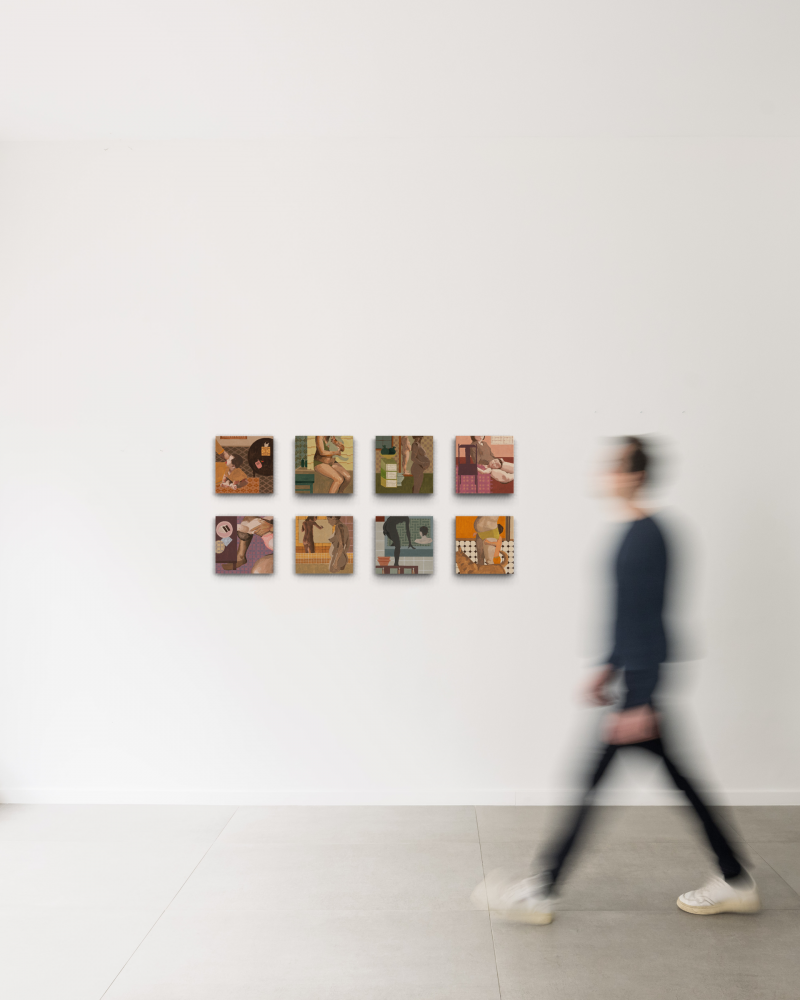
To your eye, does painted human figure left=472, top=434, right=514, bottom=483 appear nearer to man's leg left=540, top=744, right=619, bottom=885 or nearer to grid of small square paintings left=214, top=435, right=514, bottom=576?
grid of small square paintings left=214, top=435, right=514, bottom=576

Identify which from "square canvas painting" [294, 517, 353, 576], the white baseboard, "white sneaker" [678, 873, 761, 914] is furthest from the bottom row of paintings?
"white sneaker" [678, 873, 761, 914]

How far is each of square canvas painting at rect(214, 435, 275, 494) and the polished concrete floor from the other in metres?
1.57

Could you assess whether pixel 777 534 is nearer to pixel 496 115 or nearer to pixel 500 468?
pixel 500 468

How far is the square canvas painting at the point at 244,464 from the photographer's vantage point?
3623 mm

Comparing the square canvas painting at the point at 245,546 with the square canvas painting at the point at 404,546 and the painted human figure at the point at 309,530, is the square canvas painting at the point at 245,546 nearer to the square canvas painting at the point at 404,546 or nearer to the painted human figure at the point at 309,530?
the painted human figure at the point at 309,530

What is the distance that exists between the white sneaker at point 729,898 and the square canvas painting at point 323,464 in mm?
2209

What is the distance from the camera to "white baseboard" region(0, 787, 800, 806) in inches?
140

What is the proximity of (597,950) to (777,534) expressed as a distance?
2.18 meters

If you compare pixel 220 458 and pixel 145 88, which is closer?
pixel 145 88

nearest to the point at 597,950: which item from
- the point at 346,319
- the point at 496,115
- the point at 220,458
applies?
the point at 220,458

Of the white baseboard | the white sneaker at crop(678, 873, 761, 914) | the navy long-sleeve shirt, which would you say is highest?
the navy long-sleeve shirt

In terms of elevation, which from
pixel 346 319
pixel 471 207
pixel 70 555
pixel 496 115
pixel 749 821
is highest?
pixel 496 115

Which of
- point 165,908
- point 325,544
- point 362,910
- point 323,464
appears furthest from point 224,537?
point 362,910

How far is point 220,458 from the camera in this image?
11.9 ft
